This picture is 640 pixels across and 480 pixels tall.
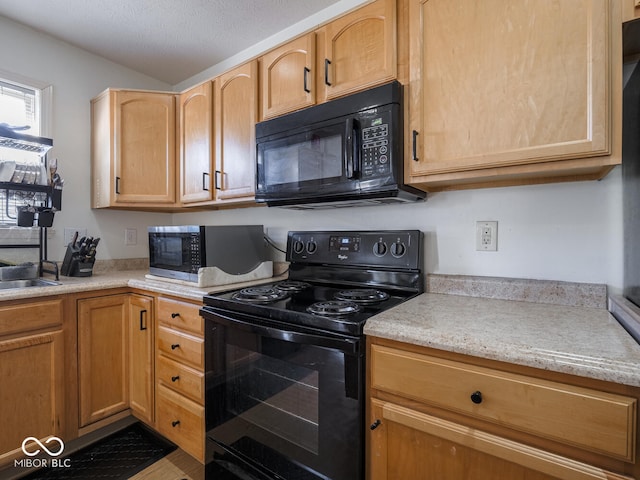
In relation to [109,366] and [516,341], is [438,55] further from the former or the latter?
[109,366]

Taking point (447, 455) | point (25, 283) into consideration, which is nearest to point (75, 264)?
point (25, 283)

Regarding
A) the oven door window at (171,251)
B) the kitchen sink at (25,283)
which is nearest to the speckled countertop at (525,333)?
the oven door window at (171,251)

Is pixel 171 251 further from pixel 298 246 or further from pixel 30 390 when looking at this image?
pixel 30 390

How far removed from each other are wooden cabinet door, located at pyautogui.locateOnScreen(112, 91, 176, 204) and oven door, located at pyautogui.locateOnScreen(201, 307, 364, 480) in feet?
3.86

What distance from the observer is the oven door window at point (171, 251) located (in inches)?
65.9

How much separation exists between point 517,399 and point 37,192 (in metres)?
2.51

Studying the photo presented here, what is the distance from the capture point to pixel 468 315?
41.2 inches

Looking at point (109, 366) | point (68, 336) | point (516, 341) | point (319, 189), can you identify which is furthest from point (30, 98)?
point (516, 341)

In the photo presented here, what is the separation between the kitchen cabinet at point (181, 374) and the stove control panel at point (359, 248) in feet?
2.02

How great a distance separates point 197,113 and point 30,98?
3.56ft

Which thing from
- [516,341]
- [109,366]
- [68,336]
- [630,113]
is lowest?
[109,366]

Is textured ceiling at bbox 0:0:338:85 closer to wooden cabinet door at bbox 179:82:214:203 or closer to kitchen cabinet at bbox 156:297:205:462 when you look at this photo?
wooden cabinet door at bbox 179:82:214:203

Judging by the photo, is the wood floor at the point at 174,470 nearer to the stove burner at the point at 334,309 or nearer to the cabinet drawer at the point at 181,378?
the cabinet drawer at the point at 181,378

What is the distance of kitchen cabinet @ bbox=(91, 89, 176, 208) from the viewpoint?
6.88 feet
